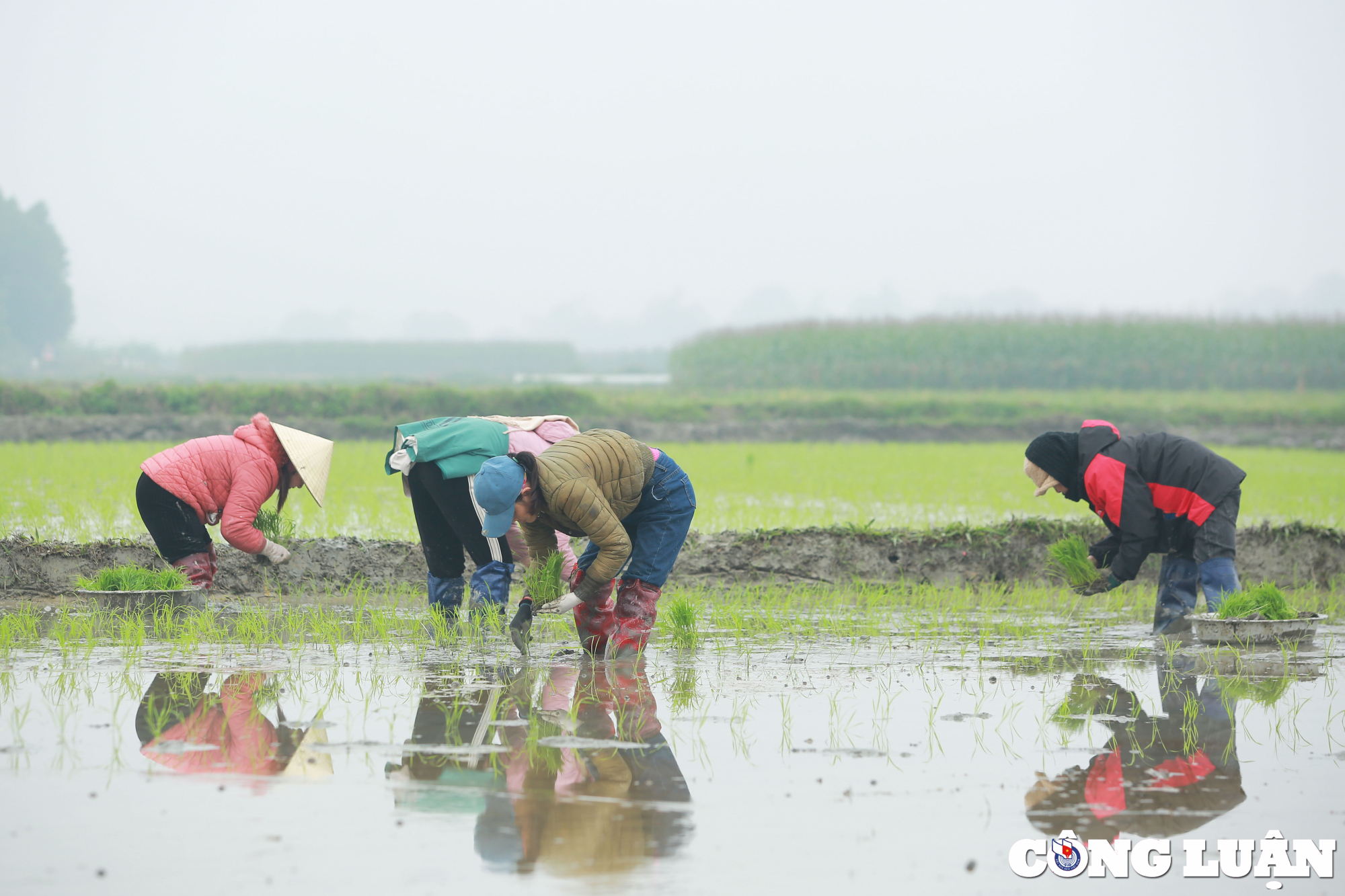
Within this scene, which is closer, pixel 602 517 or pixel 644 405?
pixel 602 517

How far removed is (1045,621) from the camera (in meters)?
5.99

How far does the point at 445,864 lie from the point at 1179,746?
2.32 meters

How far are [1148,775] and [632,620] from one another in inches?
85.7

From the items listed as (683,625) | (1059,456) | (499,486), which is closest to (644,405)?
(1059,456)

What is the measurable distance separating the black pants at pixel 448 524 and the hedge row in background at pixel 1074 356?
98.3ft

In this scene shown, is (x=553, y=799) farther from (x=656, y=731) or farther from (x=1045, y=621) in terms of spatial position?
(x=1045, y=621)

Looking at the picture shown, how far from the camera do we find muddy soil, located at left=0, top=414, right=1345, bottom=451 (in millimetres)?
19422

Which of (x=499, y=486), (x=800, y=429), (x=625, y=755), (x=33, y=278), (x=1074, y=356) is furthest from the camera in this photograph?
(x=33, y=278)

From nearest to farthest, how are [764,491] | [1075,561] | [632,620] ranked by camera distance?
1. [632,620]
2. [1075,561]
3. [764,491]

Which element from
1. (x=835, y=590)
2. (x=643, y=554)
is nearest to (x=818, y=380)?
(x=835, y=590)

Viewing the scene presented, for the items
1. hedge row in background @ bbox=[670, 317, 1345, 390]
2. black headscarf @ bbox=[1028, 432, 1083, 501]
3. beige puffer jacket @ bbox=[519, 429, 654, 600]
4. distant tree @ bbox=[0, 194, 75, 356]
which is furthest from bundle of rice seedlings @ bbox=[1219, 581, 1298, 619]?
distant tree @ bbox=[0, 194, 75, 356]

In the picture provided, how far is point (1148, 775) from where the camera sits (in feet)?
10.4

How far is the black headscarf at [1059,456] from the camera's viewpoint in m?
5.25

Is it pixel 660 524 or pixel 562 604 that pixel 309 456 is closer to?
pixel 562 604
